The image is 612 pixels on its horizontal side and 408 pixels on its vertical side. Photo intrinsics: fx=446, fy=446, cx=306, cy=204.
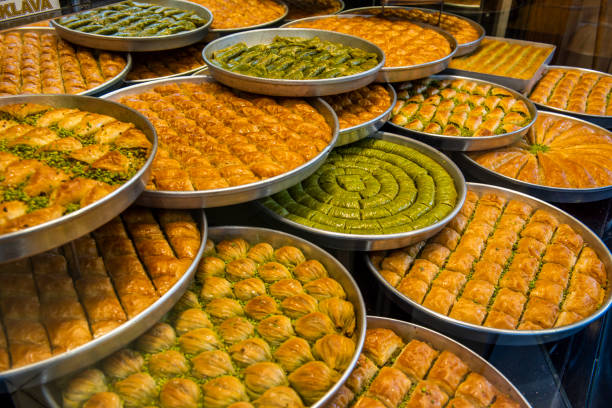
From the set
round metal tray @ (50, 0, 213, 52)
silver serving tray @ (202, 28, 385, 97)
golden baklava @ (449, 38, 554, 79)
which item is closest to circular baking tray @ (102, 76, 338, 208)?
silver serving tray @ (202, 28, 385, 97)

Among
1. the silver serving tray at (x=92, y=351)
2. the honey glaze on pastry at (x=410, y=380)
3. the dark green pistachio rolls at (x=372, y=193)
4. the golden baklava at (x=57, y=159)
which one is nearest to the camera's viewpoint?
the silver serving tray at (x=92, y=351)

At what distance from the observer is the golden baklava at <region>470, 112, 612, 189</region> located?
367 centimetres

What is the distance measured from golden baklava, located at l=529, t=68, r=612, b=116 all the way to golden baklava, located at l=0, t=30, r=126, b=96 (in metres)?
4.39

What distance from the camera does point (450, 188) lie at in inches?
128

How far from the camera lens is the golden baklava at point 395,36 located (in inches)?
167

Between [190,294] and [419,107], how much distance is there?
9.91 ft

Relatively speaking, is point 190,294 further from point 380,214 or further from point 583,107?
point 583,107

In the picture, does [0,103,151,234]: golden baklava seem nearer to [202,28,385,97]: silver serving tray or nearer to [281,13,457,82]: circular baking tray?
[202,28,385,97]: silver serving tray

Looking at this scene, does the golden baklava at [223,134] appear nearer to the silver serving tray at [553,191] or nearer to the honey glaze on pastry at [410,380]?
the honey glaze on pastry at [410,380]

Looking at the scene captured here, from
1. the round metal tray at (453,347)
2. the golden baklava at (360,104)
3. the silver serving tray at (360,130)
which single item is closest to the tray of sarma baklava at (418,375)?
the round metal tray at (453,347)

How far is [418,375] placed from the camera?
7.40 feet

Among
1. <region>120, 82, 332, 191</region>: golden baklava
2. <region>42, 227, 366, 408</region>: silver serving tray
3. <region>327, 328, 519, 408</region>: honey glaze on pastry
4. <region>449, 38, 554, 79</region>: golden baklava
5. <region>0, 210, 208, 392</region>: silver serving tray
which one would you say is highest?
<region>120, 82, 332, 191</region>: golden baklava

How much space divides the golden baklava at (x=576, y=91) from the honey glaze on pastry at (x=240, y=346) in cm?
386

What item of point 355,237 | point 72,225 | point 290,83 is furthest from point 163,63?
point 72,225
